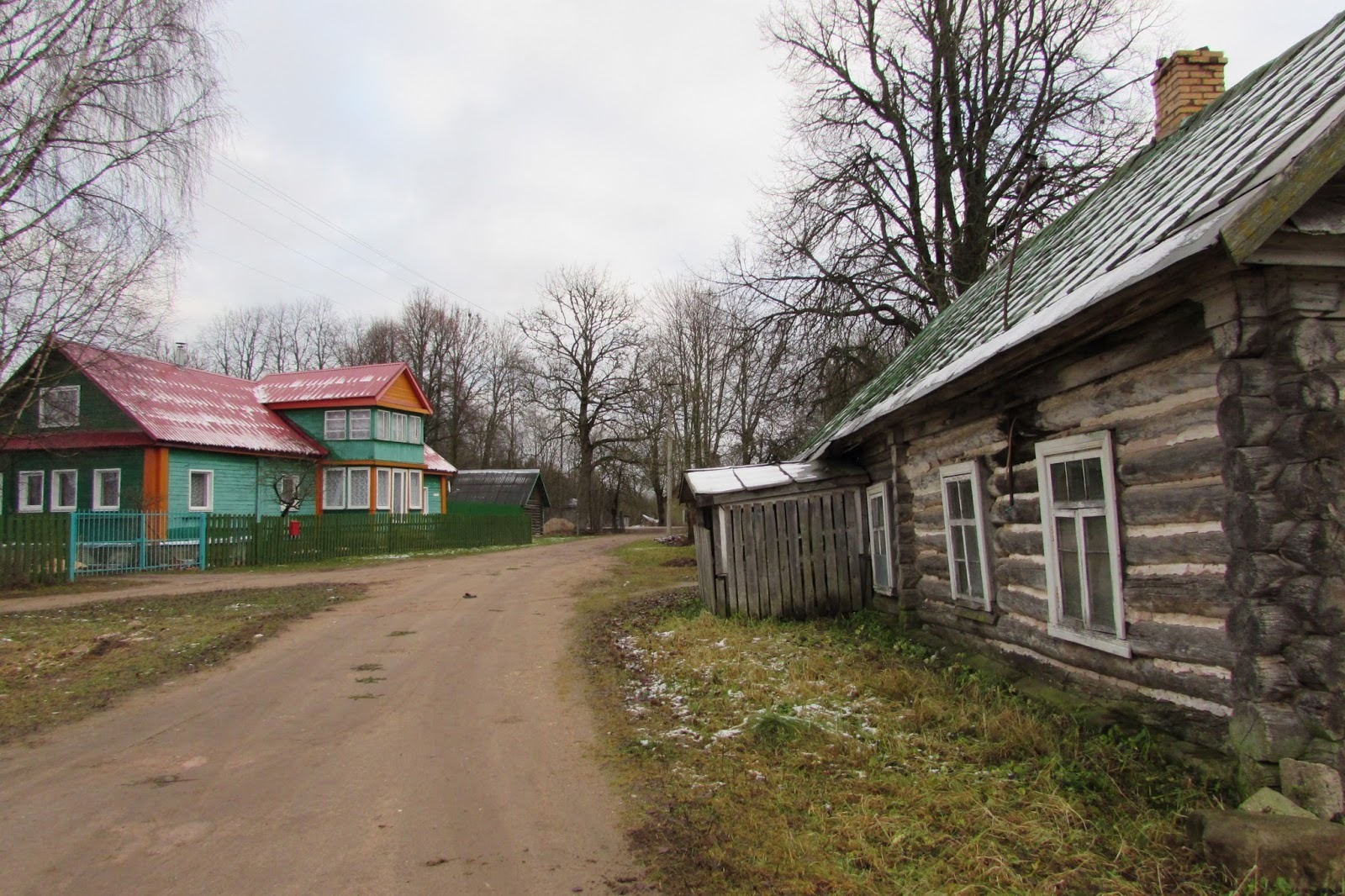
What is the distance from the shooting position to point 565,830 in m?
4.61

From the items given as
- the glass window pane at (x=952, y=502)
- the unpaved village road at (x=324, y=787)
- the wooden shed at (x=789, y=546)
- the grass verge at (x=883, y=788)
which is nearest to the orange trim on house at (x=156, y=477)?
the unpaved village road at (x=324, y=787)

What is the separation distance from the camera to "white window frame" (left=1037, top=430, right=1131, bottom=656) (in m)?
5.47

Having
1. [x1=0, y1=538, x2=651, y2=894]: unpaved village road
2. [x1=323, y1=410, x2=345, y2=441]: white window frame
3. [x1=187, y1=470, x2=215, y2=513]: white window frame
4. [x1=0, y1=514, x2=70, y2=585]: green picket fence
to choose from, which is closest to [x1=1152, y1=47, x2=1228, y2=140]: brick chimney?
[x1=0, y1=538, x2=651, y2=894]: unpaved village road

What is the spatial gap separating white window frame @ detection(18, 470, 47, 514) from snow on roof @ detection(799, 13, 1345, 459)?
85.8ft

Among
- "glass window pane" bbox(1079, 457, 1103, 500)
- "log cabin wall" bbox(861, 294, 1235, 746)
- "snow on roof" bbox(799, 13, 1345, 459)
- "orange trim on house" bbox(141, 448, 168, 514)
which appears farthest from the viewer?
"orange trim on house" bbox(141, 448, 168, 514)

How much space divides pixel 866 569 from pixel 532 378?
38.2 metres

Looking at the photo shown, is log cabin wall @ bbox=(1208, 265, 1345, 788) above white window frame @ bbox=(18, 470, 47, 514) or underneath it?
underneath

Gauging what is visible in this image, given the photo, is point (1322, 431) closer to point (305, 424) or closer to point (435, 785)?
point (435, 785)

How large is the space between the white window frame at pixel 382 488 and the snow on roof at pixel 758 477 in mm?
21486

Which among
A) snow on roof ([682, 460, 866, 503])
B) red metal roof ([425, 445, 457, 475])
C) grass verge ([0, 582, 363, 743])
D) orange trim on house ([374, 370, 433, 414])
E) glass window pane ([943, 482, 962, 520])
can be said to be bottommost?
grass verge ([0, 582, 363, 743])

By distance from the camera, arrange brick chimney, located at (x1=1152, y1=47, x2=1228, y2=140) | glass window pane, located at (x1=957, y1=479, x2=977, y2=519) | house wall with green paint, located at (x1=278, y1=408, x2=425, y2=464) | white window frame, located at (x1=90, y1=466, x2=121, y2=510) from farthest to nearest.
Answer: house wall with green paint, located at (x1=278, y1=408, x2=425, y2=464) < white window frame, located at (x1=90, y1=466, x2=121, y2=510) < brick chimney, located at (x1=1152, y1=47, x2=1228, y2=140) < glass window pane, located at (x1=957, y1=479, x2=977, y2=519)

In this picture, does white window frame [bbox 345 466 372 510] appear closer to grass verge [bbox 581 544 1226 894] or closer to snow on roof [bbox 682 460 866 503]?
snow on roof [bbox 682 460 866 503]

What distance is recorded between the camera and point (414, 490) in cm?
3375

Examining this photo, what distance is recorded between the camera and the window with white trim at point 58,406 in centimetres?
1919
